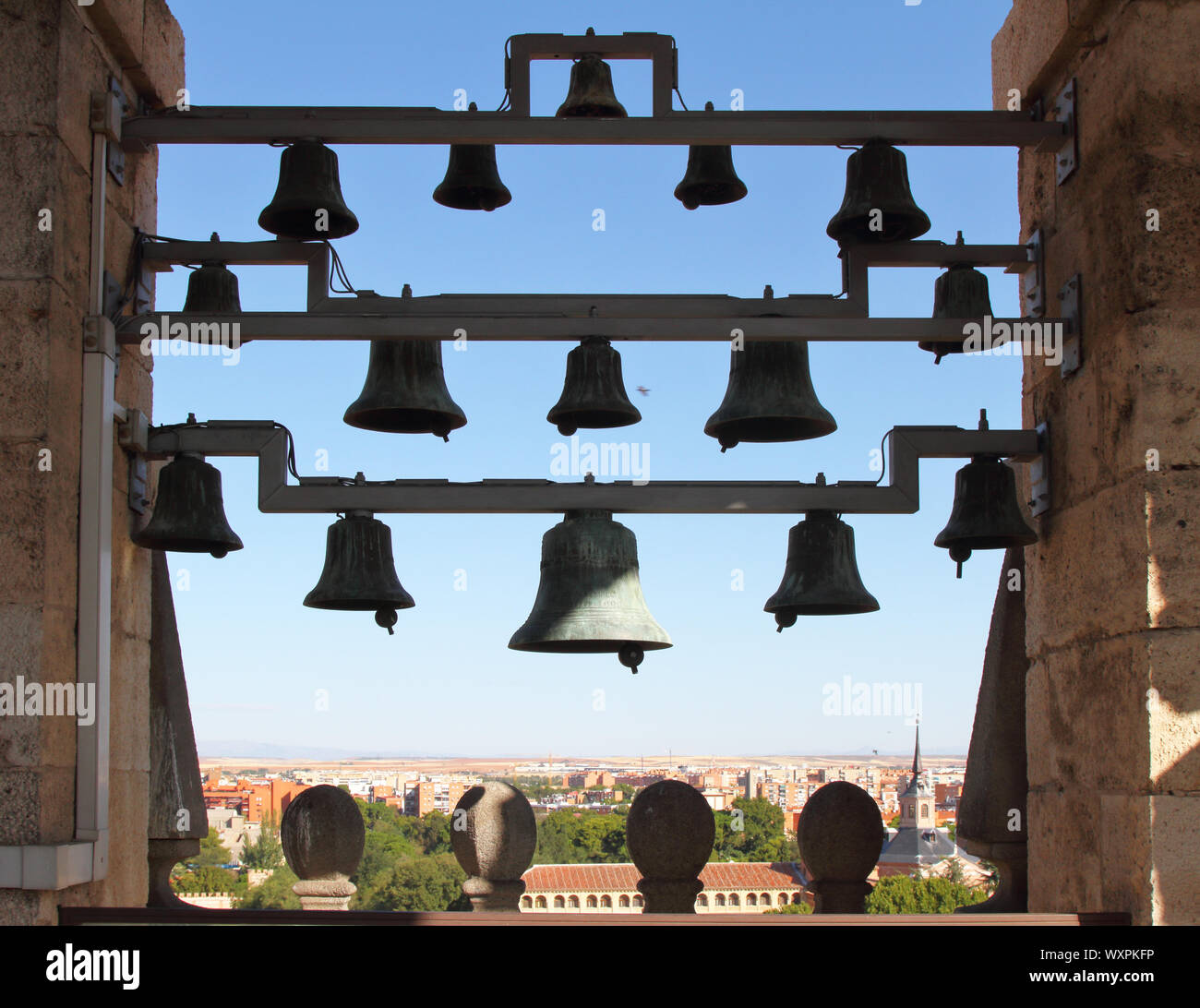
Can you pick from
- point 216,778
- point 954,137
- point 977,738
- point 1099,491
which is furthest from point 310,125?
point 216,778

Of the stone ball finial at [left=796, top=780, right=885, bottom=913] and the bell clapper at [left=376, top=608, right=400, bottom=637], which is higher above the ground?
the bell clapper at [left=376, top=608, right=400, bottom=637]

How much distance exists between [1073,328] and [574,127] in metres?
2.14

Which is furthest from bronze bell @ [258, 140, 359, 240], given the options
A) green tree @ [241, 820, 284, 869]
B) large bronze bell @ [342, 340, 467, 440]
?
green tree @ [241, 820, 284, 869]

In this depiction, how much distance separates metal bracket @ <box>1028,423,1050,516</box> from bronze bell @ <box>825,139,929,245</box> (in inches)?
42.0

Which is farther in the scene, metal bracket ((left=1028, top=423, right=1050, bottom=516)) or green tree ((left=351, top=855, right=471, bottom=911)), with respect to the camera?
green tree ((left=351, top=855, right=471, bottom=911))

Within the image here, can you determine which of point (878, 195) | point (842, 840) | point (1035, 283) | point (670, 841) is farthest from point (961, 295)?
point (670, 841)

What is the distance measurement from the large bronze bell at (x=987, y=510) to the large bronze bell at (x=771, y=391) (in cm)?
63

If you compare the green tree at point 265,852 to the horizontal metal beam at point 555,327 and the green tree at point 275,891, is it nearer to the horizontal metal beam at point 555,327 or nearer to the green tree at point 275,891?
the green tree at point 275,891

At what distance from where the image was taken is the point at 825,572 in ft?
18.2

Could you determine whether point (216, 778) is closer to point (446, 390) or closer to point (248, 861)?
point (248, 861)

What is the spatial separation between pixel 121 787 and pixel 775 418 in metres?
3.13

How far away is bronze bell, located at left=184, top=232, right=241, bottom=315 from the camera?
5.95 meters

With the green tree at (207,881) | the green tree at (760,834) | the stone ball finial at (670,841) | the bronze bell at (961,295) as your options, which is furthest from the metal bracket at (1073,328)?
the green tree at (207,881)
